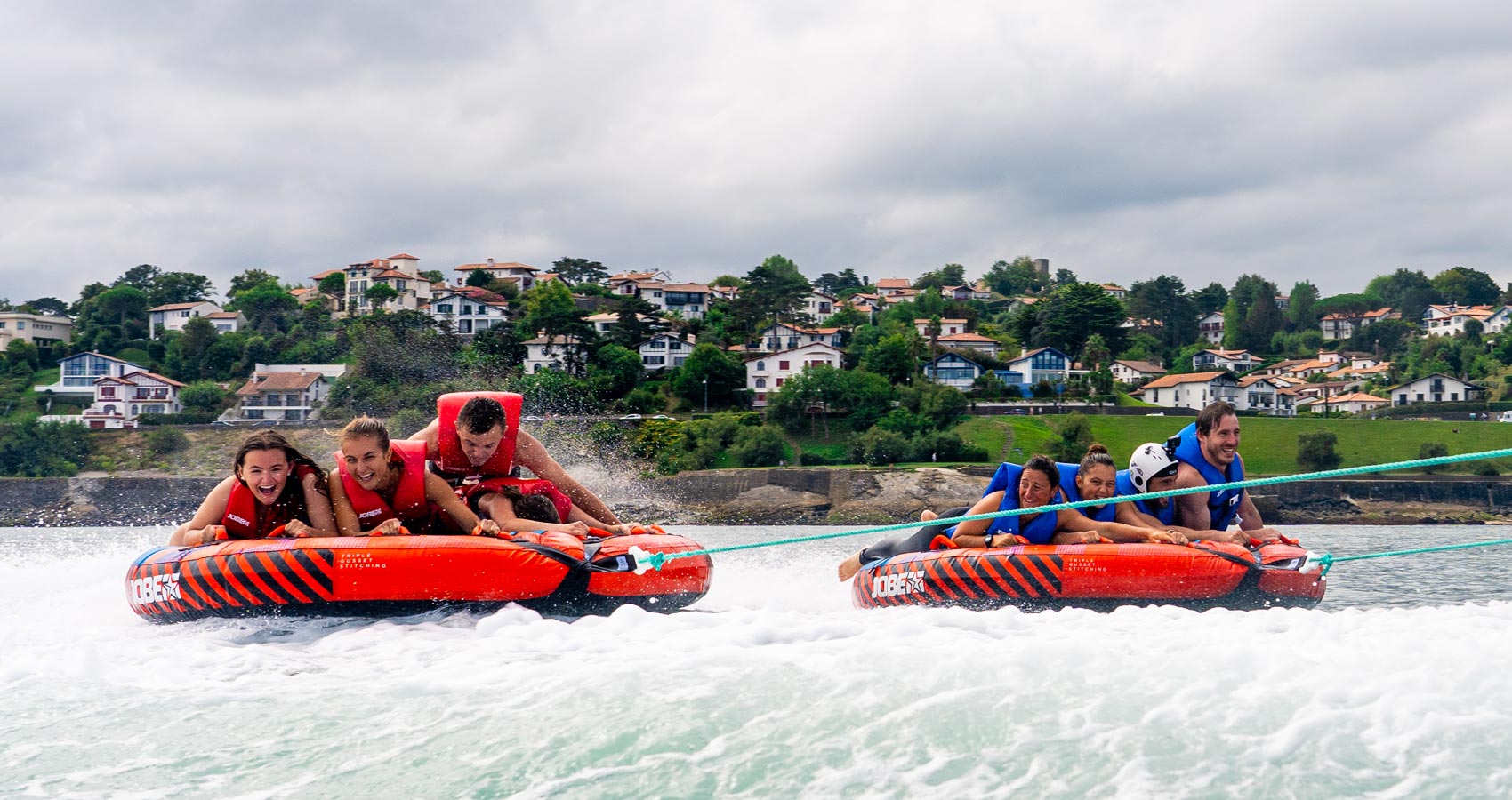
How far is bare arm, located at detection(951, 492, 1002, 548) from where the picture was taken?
852 centimetres

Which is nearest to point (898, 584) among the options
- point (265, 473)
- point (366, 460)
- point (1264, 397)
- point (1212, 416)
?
point (1212, 416)

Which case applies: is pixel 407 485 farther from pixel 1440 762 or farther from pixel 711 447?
pixel 711 447

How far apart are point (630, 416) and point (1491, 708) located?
59.7m

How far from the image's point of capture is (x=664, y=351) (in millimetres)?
78000

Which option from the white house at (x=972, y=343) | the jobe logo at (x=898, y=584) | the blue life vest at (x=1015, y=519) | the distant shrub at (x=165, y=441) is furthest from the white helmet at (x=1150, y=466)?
the white house at (x=972, y=343)

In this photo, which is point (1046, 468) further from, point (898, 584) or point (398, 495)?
point (398, 495)

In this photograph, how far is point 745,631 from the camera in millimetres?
6246

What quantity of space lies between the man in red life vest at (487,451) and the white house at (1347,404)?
3128 inches

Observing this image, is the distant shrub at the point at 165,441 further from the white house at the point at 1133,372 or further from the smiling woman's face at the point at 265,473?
the white house at the point at 1133,372

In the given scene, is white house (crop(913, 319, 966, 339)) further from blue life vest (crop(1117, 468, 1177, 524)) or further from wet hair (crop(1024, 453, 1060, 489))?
wet hair (crop(1024, 453, 1060, 489))

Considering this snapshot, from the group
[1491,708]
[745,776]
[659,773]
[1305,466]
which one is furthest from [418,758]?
[1305,466]

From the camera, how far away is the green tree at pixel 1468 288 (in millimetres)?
134625

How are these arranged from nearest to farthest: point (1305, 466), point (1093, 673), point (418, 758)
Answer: point (418, 758) → point (1093, 673) → point (1305, 466)

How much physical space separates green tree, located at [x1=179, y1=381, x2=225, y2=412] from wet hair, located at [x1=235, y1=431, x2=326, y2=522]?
2781 inches
